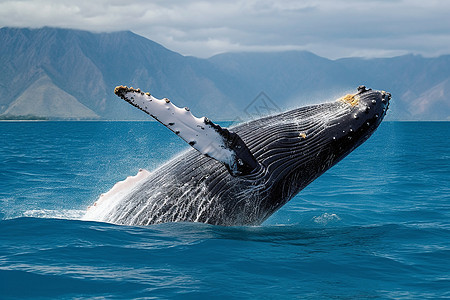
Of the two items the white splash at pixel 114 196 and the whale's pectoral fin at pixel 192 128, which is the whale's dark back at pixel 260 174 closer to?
the white splash at pixel 114 196

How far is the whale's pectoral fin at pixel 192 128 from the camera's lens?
5.80 meters

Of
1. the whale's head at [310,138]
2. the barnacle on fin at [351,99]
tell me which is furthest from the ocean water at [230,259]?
the barnacle on fin at [351,99]

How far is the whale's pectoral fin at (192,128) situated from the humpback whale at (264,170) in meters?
0.64

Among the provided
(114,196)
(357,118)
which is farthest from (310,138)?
(114,196)

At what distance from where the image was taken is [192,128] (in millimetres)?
6004

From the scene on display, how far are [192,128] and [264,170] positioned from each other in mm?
1331

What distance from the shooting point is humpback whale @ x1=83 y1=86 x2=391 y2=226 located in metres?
7.01

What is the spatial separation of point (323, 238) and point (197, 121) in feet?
9.02

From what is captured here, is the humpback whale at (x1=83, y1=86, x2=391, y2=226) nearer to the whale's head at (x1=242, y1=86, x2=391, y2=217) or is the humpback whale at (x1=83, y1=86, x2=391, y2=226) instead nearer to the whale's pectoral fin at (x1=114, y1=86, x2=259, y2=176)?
the whale's head at (x1=242, y1=86, x2=391, y2=217)

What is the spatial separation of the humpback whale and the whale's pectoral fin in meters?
0.64

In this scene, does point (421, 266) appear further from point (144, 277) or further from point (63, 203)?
point (63, 203)

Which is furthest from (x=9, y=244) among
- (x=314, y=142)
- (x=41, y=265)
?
(x=314, y=142)

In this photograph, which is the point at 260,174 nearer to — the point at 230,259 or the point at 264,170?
the point at 264,170

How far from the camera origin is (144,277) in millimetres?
5461
